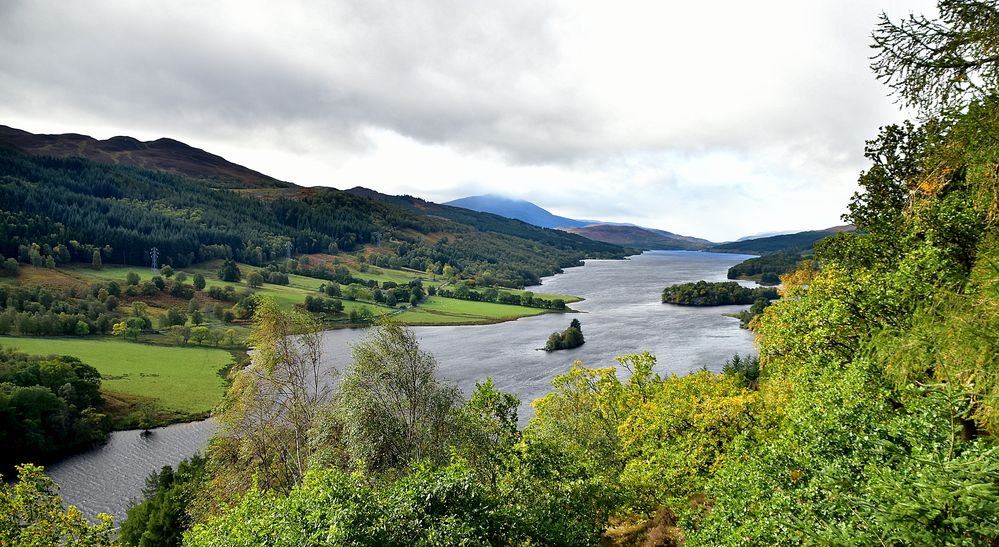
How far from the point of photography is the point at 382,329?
21719mm

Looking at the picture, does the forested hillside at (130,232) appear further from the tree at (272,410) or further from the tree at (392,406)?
the tree at (392,406)

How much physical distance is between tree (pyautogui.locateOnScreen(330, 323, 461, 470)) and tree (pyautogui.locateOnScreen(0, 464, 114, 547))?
27.4 ft

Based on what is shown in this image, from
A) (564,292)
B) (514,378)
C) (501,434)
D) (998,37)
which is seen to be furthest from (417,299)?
(998,37)

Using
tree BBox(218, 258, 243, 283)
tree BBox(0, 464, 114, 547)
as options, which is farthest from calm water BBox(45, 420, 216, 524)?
tree BBox(218, 258, 243, 283)

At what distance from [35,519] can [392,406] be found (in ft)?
36.1

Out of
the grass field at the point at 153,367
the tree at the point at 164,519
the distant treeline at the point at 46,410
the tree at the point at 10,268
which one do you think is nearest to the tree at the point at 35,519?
the tree at the point at 164,519

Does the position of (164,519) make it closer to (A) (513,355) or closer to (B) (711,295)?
(A) (513,355)

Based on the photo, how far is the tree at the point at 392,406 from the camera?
19.6m

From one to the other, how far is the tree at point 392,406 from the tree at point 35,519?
27.4ft

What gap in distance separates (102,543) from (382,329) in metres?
11.4

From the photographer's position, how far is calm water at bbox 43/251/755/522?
45375 mm

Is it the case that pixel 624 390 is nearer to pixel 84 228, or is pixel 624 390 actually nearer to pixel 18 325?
pixel 18 325

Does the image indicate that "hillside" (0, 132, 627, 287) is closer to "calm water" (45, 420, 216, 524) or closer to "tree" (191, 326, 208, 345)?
"tree" (191, 326, 208, 345)

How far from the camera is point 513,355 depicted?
72.3 meters
